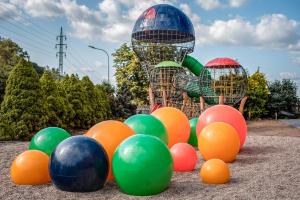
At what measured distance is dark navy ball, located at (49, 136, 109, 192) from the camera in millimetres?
7156

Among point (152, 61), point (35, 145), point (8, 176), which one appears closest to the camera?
point (8, 176)

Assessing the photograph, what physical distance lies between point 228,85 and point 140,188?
46.9ft

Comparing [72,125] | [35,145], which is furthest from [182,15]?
[35,145]

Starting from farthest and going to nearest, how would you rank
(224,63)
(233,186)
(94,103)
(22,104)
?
(94,103)
(224,63)
(22,104)
(233,186)

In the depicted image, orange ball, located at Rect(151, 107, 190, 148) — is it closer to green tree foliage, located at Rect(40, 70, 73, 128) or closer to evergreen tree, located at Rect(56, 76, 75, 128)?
green tree foliage, located at Rect(40, 70, 73, 128)

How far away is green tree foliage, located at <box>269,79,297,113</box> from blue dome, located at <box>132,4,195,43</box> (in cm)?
1139

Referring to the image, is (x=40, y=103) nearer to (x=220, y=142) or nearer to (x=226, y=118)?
(x=226, y=118)

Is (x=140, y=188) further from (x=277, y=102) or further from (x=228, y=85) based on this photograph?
(x=277, y=102)

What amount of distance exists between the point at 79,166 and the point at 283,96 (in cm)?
2926

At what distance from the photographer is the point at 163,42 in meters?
26.4

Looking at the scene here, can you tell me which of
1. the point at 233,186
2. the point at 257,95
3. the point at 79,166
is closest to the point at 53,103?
the point at 79,166

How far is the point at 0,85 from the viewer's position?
2192cm

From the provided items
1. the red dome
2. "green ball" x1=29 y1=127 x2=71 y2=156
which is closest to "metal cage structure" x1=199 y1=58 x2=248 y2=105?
the red dome

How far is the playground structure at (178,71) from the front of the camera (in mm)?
19156
